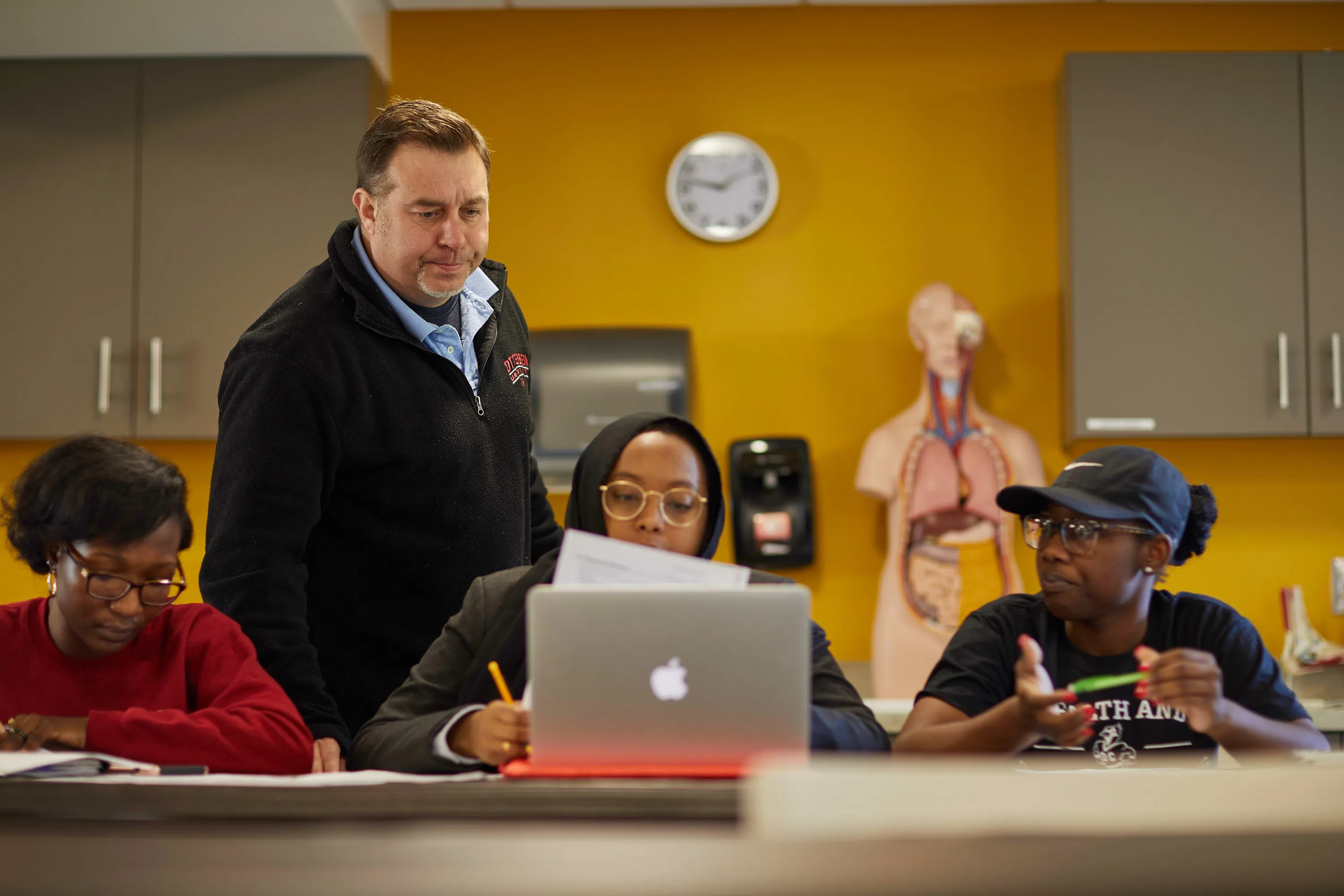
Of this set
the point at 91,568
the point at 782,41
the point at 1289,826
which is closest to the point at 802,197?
the point at 782,41

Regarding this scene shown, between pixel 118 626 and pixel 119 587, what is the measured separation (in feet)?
0.15

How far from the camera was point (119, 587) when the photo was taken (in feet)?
4.92

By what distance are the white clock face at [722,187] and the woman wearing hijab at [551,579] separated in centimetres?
207

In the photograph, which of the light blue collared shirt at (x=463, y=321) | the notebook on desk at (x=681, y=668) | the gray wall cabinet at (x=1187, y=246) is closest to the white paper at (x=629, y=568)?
the notebook on desk at (x=681, y=668)

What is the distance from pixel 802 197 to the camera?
370 cm

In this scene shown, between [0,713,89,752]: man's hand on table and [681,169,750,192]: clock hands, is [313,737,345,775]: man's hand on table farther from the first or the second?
[681,169,750,192]: clock hands

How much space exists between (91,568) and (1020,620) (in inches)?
47.4

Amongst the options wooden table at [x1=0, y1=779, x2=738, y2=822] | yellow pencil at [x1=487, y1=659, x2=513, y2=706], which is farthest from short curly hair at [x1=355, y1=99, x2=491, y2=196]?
wooden table at [x1=0, y1=779, x2=738, y2=822]

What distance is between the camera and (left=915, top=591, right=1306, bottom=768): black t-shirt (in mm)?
1642

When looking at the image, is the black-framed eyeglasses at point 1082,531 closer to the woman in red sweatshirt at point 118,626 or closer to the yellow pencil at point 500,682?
the yellow pencil at point 500,682

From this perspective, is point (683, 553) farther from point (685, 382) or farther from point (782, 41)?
point (782, 41)

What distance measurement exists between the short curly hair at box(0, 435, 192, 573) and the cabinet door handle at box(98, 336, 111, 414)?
6.45 ft

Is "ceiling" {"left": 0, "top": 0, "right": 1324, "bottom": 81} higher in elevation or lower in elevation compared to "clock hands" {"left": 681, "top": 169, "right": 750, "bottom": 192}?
higher

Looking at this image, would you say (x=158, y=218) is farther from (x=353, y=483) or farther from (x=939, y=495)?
(x=939, y=495)
